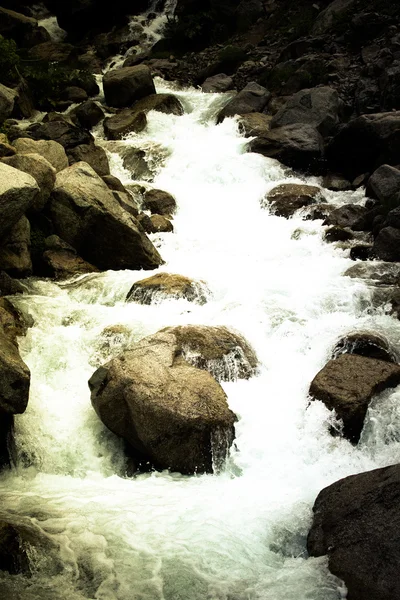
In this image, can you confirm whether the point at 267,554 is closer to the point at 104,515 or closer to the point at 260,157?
the point at 104,515

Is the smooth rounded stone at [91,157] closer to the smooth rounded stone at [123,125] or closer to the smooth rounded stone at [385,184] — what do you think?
the smooth rounded stone at [123,125]

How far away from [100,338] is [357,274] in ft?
15.3

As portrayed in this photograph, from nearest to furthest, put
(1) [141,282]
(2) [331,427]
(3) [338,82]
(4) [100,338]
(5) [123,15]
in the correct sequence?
(2) [331,427]
(4) [100,338]
(1) [141,282]
(3) [338,82]
(5) [123,15]

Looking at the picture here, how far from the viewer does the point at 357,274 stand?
10.3 metres

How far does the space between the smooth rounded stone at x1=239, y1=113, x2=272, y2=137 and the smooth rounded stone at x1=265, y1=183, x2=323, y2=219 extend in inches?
133

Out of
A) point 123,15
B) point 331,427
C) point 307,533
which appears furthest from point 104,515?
point 123,15

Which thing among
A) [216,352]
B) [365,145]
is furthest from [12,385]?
[365,145]

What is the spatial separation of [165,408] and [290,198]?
879 centimetres

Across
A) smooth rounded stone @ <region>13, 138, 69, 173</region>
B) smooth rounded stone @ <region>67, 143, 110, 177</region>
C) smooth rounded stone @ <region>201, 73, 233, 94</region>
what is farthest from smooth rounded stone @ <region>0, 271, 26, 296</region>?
smooth rounded stone @ <region>201, 73, 233, 94</region>

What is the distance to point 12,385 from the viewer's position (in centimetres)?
646

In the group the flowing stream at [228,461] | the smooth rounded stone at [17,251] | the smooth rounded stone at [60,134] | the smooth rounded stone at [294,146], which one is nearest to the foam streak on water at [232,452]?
the flowing stream at [228,461]

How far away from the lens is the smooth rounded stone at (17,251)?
9.80 metres

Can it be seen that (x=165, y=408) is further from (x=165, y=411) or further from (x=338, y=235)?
(x=338, y=235)

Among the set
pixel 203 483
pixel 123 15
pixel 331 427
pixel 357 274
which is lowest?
pixel 203 483
